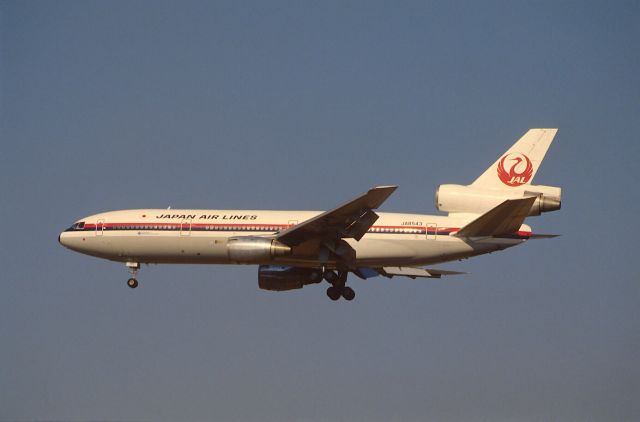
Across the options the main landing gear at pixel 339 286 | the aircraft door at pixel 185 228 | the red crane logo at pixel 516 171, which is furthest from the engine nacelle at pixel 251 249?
the red crane logo at pixel 516 171

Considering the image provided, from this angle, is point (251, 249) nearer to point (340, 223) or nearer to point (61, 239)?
point (340, 223)

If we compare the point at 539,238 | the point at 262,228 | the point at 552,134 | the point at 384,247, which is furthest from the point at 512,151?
the point at 262,228

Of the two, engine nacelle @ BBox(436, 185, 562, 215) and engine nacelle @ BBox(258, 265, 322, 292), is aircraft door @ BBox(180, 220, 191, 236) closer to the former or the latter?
engine nacelle @ BBox(258, 265, 322, 292)

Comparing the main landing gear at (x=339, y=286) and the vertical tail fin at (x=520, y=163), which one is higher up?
the vertical tail fin at (x=520, y=163)

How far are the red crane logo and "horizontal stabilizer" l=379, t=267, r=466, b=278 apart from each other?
6.52 metres

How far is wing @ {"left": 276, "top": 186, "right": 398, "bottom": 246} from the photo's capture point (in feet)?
130

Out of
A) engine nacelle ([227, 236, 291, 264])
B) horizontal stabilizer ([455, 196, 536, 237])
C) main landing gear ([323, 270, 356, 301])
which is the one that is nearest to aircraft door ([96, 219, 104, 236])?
engine nacelle ([227, 236, 291, 264])

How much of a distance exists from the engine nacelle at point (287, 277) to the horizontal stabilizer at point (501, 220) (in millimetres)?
7994

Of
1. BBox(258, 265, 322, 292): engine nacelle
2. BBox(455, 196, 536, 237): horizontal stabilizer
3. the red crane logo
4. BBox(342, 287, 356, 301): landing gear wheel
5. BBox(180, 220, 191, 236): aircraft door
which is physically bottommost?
BBox(342, 287, 356, 301): landing gear wheel

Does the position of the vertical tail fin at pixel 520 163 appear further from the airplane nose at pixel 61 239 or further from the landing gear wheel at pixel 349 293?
the airplane nose at pixel 61 239

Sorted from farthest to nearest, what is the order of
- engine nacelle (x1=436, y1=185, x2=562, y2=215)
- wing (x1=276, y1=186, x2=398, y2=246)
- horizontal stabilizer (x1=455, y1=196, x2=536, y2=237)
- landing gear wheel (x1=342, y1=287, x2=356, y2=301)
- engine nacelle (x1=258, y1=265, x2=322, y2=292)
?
engine nacelle (x1=258, y1=265, x2=322, y2=292)
landing gear wheel (x1=342, y1=287, x2=356, y2=301)
engine nacelle (x1=436, y1=185, x2=562, y2=215)
wing (x1=276, y1=186, x2=398, y2=246)
horizontal stabilizer (x1=455, y1=196, x2=536, y2=237)

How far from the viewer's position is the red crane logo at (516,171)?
44.2m

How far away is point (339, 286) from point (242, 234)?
215 inches

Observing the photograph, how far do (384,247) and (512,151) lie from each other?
25.8 feet
